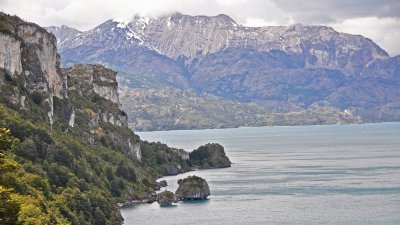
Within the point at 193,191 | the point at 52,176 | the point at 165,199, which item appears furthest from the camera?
the point at 193,191

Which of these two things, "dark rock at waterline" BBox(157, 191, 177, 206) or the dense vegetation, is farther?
"dark rock at waterline" BBox(157, 191, 177, 206)

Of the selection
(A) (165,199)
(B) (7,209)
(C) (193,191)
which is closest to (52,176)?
(A) (165,199)

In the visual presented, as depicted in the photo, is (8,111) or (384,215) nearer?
(384,215)

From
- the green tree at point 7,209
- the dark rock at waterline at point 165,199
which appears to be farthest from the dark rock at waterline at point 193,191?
the green tree at point 7,209

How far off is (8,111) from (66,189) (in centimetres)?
3700

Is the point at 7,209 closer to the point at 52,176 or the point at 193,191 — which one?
the point at 52,176

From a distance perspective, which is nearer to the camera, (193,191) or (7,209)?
(7,209)

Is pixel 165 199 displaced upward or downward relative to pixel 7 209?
downward

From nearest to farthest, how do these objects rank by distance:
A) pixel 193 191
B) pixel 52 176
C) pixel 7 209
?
pixel 7 209
pixel 52 176
pixel 193 191

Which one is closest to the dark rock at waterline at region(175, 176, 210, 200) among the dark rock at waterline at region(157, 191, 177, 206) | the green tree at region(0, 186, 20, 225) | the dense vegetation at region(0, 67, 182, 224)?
the dark rock at waterline at region(157, 191, 177, 206)

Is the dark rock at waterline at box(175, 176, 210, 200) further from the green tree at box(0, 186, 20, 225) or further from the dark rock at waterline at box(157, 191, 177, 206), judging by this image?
the green tree at box(0, 186, 20, 225)

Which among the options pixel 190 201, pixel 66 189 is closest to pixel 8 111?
pixel 66 189

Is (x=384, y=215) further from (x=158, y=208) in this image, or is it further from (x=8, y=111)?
(x=8, y=111)

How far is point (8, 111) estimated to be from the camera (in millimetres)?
166625
